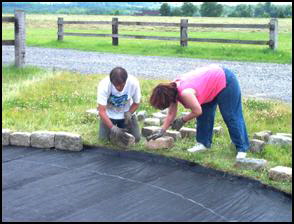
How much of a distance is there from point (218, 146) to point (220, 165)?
73 cm

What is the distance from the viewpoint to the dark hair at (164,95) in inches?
212

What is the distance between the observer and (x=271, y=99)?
29.1ft

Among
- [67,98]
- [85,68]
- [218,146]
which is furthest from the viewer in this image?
[85,68]

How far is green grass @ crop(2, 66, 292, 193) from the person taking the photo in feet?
18.9

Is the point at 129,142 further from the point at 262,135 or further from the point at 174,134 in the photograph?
the point at 262,135

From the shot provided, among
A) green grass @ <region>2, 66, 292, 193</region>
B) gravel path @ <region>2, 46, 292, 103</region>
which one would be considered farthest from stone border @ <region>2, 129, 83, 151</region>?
gravel path @ <region>2, 46, 292, 103</region>

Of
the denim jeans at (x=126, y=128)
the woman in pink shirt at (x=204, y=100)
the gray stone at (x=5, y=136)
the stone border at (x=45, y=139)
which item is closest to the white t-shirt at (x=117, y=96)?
the denim jeans at (x=126, y=128)

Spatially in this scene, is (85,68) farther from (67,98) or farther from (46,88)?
(67,98)

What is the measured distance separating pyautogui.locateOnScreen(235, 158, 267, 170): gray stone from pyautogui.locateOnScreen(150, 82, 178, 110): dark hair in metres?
0.89

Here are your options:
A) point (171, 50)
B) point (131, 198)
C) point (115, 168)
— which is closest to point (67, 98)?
point (115, 168)

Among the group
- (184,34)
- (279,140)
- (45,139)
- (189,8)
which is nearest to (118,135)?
(45,139)

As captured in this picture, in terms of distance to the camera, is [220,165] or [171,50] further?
[171,50]

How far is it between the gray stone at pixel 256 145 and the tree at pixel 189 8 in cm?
4703

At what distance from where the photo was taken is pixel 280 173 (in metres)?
5.09
